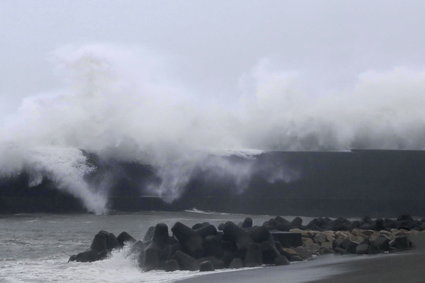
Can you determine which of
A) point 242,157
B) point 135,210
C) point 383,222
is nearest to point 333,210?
point 242,157

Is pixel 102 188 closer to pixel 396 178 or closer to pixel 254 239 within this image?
pixel 396 178

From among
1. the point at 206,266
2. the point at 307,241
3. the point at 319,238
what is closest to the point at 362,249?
the point at 307,241

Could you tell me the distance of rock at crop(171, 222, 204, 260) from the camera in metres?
21.3

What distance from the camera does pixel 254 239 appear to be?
21.5 m

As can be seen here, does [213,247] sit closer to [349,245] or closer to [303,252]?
[303,252]

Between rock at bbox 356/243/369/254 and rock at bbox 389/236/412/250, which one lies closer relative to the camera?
rock at bbox 356/243/369/254

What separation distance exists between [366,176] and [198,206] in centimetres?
835

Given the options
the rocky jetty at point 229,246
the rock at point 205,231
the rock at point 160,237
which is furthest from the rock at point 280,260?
the rock at point 160,237

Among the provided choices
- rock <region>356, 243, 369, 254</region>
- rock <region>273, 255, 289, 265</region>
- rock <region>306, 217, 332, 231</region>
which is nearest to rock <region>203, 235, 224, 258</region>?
rock <region>273, 255, 289, 265</region>

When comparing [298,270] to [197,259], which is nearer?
[298,270]

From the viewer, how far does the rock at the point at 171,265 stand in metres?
20.0

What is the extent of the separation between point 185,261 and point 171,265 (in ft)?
1.14

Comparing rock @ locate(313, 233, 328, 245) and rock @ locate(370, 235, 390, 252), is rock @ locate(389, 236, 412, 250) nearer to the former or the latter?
rock @ locate(370, 235, 390, 252)

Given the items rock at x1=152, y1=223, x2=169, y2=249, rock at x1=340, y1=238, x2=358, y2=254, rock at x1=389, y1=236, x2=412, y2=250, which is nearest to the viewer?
rock at x1=152, y1=223, x2=169, y2=249
